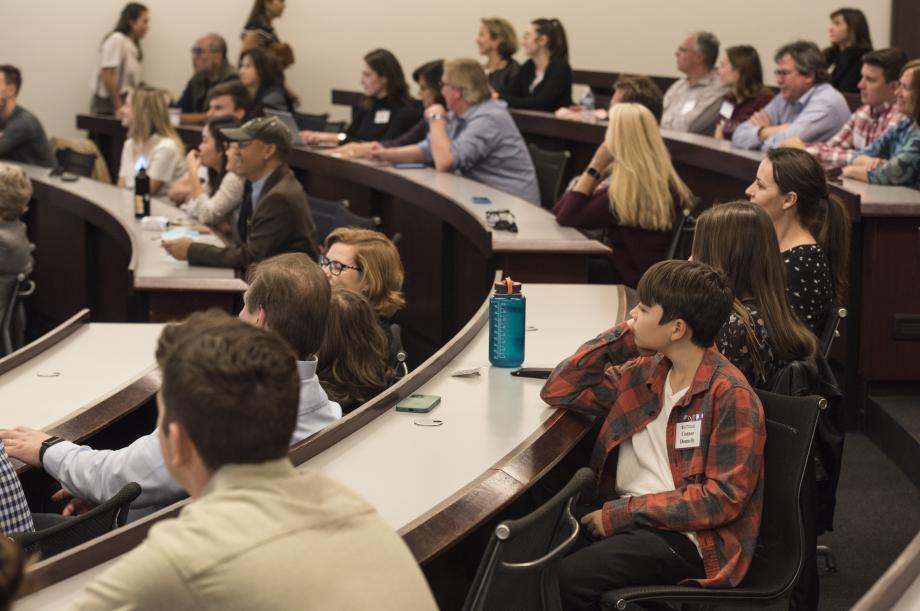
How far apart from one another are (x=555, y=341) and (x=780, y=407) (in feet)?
2.89

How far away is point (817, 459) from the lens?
315cm

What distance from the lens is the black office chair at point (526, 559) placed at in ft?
6.57

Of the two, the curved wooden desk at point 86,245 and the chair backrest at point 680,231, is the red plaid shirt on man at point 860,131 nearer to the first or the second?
the chair backrest at point 680,231

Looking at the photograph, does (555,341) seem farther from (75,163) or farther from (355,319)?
(75,163)

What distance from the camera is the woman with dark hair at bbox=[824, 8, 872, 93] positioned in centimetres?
836

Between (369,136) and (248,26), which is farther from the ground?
(248,26)

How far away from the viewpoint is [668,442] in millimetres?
2734

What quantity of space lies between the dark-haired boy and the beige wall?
9.26 m

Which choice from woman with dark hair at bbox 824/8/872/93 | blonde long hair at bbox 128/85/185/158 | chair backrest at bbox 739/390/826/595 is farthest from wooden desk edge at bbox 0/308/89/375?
woman with dark hair at bbox 824/8/872/93

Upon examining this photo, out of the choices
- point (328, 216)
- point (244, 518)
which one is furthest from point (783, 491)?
point (328, 216)

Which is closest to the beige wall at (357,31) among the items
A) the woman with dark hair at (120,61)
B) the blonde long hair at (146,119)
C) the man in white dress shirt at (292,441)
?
the woman with dark hair at (120,61)

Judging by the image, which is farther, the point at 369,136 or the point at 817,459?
the point at 369,136

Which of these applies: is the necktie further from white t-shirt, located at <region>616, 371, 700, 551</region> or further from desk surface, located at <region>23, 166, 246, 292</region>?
white t-shirt, located at <region>616, 371, 700, 551</region>

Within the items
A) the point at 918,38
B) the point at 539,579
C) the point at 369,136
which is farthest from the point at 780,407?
the point at 918,38
